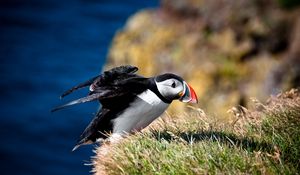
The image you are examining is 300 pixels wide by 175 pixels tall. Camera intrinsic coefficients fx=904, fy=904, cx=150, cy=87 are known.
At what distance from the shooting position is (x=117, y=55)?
99.1ft

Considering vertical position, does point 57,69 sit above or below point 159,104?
above

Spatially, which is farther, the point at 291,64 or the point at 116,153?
the point at 291,64

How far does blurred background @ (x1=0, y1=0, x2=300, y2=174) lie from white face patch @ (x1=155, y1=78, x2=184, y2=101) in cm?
118

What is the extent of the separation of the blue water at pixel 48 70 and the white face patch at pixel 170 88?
85.8ft

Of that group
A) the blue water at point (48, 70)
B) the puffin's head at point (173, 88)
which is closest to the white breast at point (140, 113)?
the puffin's head at point (173, 88)

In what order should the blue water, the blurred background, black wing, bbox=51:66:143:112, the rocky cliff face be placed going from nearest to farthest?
black wing, bbox=51:66:143:112 → the rocky cliff face → the blurred background → the blue water

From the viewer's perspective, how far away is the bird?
951 cm

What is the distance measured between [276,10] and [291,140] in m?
19.1

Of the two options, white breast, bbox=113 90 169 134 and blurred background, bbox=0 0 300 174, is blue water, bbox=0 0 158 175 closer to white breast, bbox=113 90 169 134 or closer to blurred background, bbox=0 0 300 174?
blurred background, bbox=0 0 300 174

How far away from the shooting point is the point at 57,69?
49.9m

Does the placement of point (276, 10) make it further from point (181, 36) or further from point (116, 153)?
point (116, 153)

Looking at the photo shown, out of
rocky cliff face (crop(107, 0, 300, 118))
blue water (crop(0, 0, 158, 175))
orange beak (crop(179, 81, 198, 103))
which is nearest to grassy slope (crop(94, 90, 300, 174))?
orange beak (crop(179, 81, 198, 103))

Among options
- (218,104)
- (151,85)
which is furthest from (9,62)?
(151,85)

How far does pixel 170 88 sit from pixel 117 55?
20.8 metres
